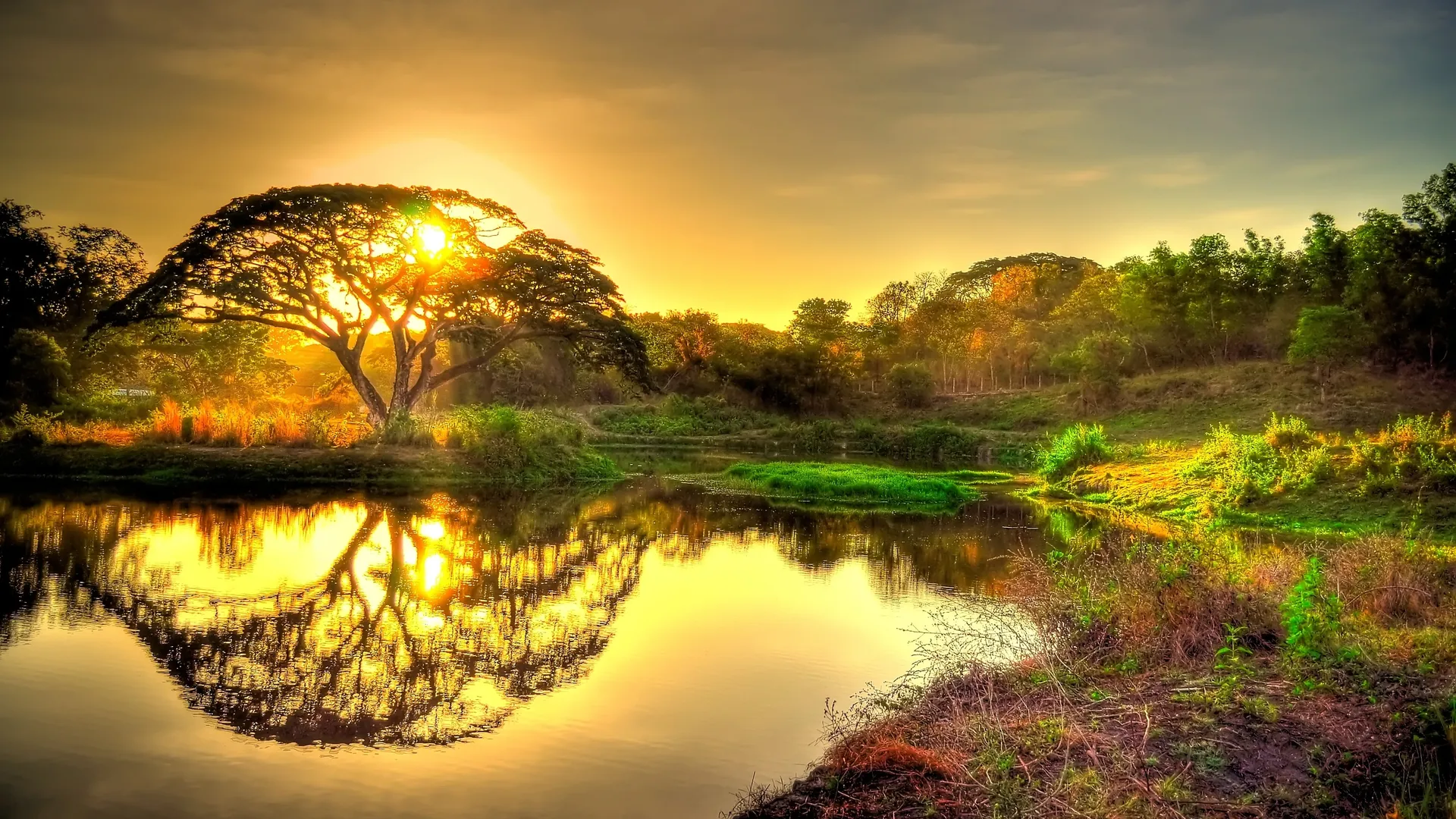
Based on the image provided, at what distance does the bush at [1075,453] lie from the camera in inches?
1268

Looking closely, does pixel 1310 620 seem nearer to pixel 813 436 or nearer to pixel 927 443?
pixel 927 443

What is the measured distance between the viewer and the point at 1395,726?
22.6ft

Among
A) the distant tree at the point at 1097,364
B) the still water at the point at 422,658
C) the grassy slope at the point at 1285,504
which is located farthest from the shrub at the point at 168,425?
the distant tree at the point at 1097,364

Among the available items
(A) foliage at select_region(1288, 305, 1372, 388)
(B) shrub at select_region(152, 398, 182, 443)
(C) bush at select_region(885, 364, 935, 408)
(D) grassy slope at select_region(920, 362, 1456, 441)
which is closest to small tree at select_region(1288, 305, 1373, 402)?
(A) foliage at select_region(1288, 305, 1372, 388)

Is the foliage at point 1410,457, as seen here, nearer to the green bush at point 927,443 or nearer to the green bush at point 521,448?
the green bush at point 521,448

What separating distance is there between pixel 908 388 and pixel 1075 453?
4021 centimetres

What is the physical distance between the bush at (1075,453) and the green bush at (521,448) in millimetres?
15480

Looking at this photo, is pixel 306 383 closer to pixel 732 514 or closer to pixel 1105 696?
pixel 732 514

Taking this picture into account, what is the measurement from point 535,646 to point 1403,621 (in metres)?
9.73

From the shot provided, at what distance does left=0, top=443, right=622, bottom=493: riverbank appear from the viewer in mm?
23984

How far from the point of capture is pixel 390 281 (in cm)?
3231

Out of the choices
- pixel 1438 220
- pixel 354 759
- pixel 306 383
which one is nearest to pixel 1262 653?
pixel 354 759

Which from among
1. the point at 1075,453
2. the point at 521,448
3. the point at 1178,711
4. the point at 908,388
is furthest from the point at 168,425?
the point at 908,388

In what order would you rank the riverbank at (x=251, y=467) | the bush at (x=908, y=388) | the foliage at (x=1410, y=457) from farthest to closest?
the bush at (x=908, y=388) < the riverbank at (x=251, y=467) < the foliage at (x=1410, y=457)
